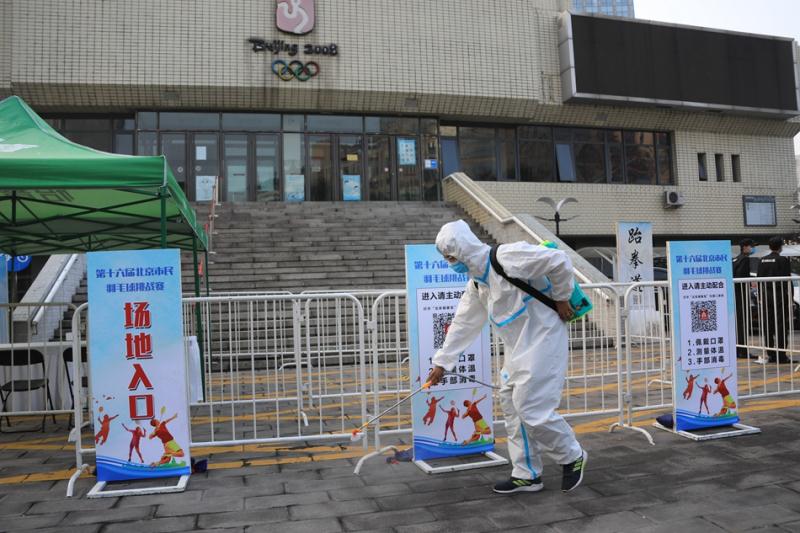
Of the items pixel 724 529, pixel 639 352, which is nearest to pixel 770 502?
pixel 724 529

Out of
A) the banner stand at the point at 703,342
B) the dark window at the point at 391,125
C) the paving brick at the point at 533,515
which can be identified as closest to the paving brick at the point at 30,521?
the paving brick at the point at 533,515

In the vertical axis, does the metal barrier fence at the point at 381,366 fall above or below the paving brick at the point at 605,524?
above

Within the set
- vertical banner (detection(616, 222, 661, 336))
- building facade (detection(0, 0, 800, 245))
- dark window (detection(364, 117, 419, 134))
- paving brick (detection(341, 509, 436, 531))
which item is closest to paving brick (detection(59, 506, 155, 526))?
paving brick (detection(341, 509, 436, 531))

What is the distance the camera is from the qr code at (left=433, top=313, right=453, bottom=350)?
15.5 ft

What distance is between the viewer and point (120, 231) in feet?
27.9

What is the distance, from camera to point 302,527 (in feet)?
11.5

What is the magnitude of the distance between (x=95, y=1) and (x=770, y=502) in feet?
66.6

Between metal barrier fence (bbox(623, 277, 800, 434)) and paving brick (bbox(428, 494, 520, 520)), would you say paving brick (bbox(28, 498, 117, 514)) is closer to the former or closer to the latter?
paving brick (bbox(428, 494, 520, 520))

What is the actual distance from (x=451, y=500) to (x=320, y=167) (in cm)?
1761

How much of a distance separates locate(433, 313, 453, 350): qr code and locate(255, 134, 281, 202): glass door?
16.3m

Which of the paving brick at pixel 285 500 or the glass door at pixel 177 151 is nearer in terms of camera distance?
the paving brick at pixel 285 500

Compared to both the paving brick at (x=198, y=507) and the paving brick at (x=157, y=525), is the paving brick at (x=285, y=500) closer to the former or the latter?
the paving brick at (x=198, y=507)

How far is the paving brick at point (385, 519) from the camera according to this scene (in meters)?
3.49

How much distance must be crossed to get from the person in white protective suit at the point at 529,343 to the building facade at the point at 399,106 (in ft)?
53.6
